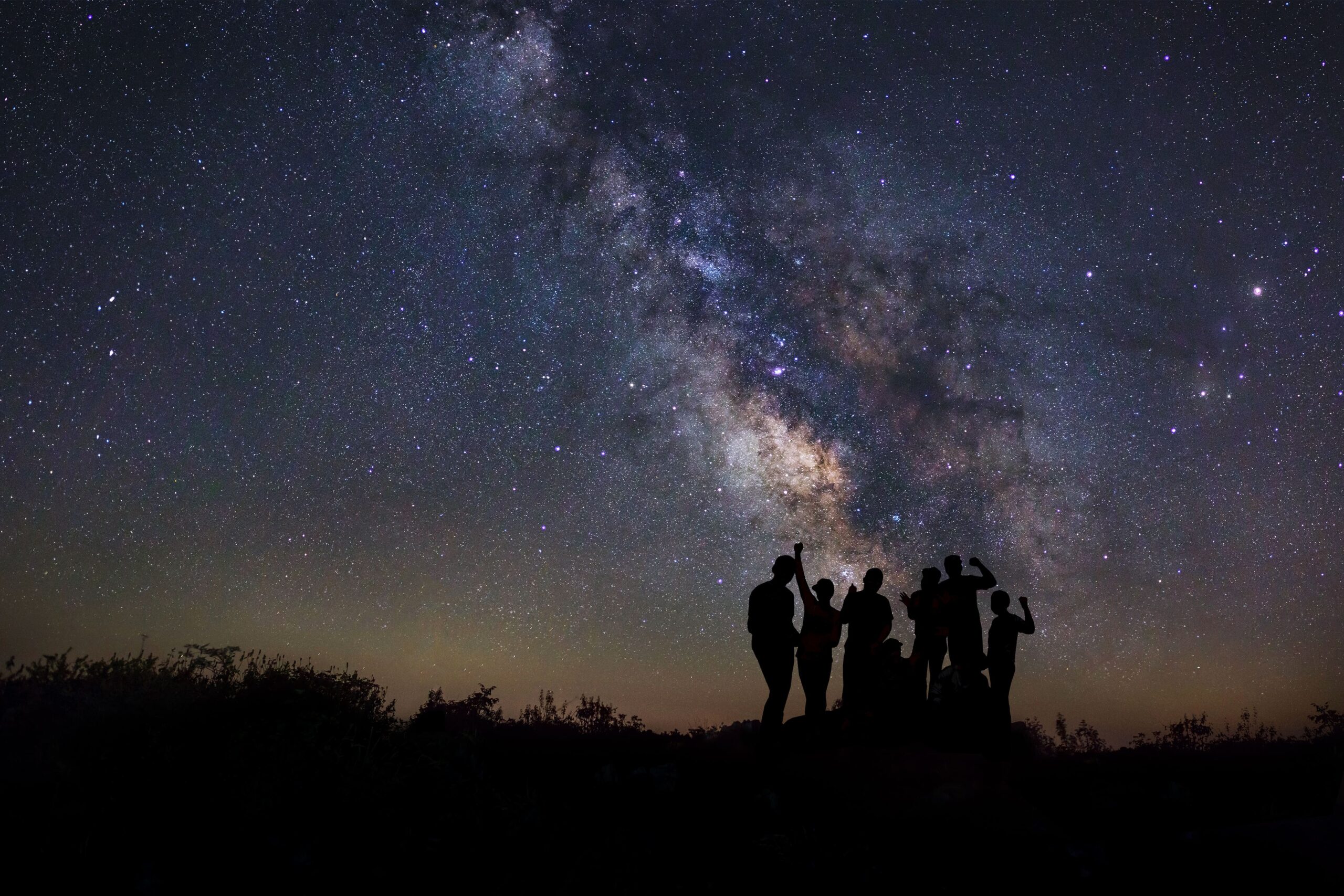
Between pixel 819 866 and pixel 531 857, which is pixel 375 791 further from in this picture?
pixel 819 866

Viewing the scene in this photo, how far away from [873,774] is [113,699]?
364 inches

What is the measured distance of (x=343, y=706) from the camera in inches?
365

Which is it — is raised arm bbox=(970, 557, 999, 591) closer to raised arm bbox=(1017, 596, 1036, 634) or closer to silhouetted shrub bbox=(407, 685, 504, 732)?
raised arm bbox=(1017, 596, 1036, 634)

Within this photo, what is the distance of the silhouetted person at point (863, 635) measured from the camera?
31.4 ft

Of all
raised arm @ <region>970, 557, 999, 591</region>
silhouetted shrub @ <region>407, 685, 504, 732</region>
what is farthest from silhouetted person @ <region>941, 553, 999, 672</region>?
silhouetted shrub @ <region>407, 685, 504, 732</region>

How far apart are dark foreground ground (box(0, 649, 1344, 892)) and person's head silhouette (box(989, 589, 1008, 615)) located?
6.09ft

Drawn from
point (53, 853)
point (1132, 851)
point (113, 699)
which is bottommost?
point (53, 853)

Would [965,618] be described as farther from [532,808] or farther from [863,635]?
[532,808]

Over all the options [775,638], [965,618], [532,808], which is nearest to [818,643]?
[775,638]

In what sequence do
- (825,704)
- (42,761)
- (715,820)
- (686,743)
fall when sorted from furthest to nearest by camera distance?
(686,743) → (825,704) → (42,761) → (715,820)

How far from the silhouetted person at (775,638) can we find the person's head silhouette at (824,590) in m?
0.37

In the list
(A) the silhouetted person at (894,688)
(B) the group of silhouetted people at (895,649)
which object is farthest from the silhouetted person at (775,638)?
(A) the silhouetted person at (894,688)

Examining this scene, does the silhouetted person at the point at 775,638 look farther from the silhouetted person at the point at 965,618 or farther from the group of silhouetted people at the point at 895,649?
the silhouetted person at the point at 965,618

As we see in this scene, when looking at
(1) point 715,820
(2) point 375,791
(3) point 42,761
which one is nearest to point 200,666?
(3) point 42,761
